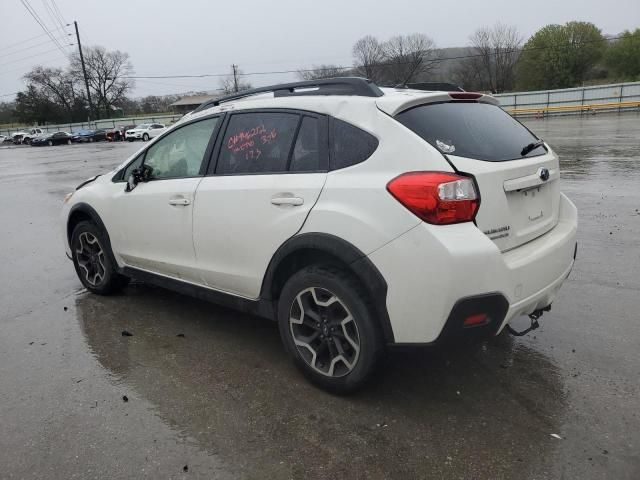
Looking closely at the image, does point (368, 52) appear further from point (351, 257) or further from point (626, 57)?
point (351, 257)

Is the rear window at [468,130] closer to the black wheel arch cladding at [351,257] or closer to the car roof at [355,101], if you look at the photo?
the car roof at [355,101]

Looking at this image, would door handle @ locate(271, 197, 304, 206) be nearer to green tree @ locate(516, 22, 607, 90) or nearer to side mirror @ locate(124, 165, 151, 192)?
side mirror @ locate(124, 165, 151, 192)

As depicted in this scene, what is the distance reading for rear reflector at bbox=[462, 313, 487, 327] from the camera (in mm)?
2598

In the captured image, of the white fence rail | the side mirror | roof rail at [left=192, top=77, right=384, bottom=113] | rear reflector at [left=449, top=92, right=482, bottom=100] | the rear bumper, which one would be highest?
roof rail at [left=192, top=77, right=384, bottom=113]

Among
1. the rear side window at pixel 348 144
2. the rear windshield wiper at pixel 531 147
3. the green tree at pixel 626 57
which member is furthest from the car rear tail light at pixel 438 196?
the green tree at pixel 626 57

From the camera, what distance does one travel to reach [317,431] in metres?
2.79

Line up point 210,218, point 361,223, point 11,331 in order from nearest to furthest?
point 361,223, point 210,218, point 11,331

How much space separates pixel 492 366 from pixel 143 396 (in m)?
2.26

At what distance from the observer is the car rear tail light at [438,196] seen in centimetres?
257

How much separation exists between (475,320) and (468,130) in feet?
3.64

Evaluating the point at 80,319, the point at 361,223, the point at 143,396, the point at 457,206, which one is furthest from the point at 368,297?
the point at 80,319

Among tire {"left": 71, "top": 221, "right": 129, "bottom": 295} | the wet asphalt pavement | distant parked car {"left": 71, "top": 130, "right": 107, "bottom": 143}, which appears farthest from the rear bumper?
distant parked car {"left": 71, "top": 130, "right": 107, "bottom": 143}

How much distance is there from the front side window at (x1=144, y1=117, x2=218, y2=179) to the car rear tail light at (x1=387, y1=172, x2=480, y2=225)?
1788 millimetres

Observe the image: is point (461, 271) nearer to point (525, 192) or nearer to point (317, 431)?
point (525, 192)
